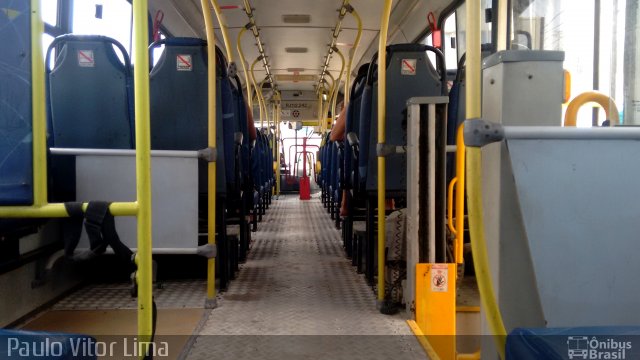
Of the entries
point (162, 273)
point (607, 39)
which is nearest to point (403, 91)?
point (607, 39)

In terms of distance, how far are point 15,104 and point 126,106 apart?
1.80m

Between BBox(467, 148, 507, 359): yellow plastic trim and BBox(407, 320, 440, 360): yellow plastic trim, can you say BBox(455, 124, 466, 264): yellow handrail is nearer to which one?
BBox(407, 320, 440, 360): yellow plastic trim

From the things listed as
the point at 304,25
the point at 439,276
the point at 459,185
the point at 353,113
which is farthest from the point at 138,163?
the point at 304,25

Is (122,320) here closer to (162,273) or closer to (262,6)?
(162,273)

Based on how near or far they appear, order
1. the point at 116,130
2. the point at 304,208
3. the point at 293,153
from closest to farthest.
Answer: the point at 116,130 < the point at 304,208 < the point at 293,153

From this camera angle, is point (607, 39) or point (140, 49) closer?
point (140, 49)

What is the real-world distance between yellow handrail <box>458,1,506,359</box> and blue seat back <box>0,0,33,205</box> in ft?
4.28

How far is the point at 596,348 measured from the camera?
3.51 feet

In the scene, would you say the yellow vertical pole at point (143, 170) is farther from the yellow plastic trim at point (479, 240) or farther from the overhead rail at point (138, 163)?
the yellow plastic trim at point (479, 240)

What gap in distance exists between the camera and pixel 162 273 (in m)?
3.72

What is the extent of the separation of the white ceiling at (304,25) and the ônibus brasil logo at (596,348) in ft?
19.1

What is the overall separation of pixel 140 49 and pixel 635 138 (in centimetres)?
154

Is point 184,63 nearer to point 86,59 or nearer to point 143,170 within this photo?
point 86,59

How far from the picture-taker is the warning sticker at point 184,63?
3359 mm
